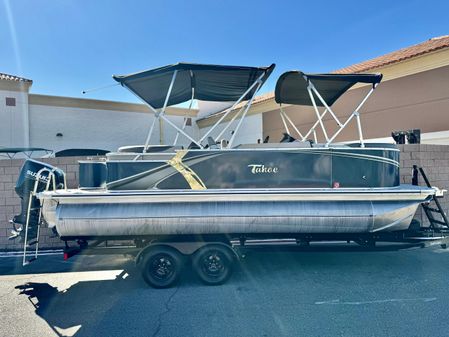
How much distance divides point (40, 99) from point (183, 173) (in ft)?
41.6

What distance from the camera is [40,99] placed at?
1349 centimetres

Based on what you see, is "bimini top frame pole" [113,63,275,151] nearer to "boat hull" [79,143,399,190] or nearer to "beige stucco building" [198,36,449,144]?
"boat hull" [79,143,399,190]

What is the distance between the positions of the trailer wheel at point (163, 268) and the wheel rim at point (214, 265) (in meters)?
0.33

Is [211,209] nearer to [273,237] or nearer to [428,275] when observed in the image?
[273,237]

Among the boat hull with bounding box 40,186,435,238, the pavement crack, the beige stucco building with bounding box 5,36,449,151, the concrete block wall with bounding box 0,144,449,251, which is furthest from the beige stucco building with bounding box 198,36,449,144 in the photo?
the pavement crack

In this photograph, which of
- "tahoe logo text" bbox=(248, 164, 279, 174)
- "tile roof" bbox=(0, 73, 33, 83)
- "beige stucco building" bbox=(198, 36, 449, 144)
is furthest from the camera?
"tile roof" bbox=(0, 73, 33, 83)

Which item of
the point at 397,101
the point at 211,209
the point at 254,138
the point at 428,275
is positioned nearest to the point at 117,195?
the point at 211,209

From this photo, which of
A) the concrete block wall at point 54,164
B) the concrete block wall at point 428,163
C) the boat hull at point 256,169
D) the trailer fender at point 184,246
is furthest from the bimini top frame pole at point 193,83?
the concrete block wall at point 428,163

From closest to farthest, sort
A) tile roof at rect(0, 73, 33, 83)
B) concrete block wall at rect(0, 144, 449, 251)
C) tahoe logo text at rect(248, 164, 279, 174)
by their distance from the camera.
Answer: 1. tahoe logo text at rect(248, 164, 279, 174)
2. concrete block wall at rect(0, 144, 449, 251)
3. tile roof at rect(0, 73, 33, 83)

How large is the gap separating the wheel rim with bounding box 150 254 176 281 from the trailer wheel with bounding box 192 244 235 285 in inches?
11.9

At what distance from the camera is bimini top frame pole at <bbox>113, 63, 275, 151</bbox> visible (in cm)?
412

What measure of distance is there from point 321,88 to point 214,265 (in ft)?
11.1

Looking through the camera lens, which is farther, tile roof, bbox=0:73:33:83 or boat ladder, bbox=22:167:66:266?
tile roof, bbox=0:73:33:83

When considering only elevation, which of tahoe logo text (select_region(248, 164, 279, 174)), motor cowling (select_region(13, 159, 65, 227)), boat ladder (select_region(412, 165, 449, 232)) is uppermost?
tahoe logo text (select_region(248, 164, 279, 174))
